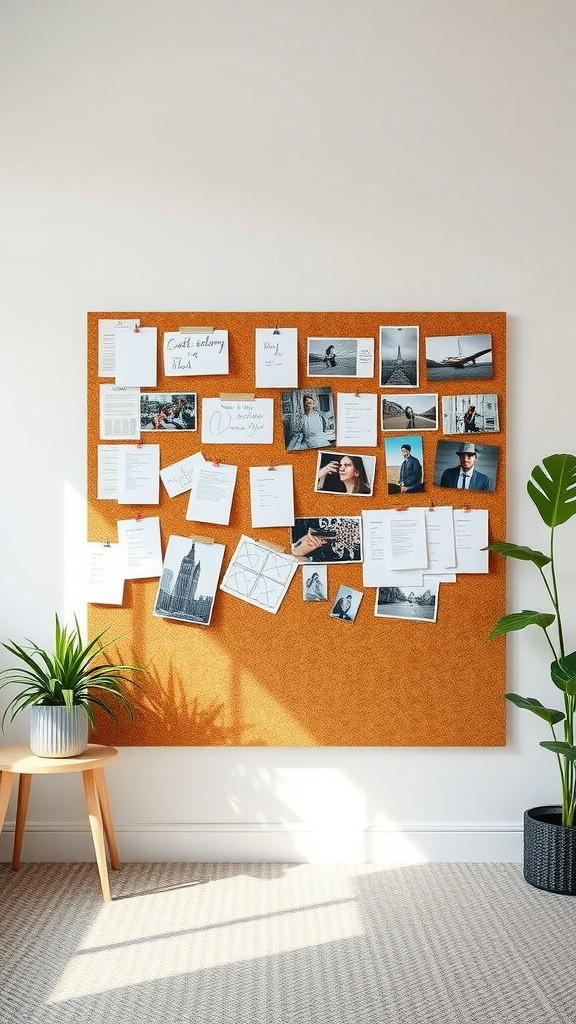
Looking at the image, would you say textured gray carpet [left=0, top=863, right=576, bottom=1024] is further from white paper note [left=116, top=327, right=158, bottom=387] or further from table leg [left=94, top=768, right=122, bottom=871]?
white paper note [left=116, top=327, right=158, bottom=387]

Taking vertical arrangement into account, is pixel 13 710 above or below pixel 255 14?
below

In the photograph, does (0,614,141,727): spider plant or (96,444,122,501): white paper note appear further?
(96,444,122,501): white paper note

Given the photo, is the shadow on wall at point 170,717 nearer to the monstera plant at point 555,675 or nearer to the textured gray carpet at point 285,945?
the textured gray carpet at point 285,945

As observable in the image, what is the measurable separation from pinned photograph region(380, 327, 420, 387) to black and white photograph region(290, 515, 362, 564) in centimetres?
53

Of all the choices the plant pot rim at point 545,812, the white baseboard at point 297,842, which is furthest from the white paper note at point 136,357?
the plant pot rim at point 545,812

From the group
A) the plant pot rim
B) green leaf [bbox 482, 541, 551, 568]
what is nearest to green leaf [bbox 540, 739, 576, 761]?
the plant pot rim

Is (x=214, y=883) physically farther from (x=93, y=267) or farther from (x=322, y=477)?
(x=93, y=267)

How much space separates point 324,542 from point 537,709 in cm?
89

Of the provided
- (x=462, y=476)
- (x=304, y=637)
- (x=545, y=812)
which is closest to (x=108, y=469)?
(x=304, y=637)

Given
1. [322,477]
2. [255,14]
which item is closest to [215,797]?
[322,477]

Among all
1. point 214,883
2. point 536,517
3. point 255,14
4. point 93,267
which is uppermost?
point 255,14

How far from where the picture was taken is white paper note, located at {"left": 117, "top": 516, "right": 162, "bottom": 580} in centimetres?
320

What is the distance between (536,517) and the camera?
3.24 metres

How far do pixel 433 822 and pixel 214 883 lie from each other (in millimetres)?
784
